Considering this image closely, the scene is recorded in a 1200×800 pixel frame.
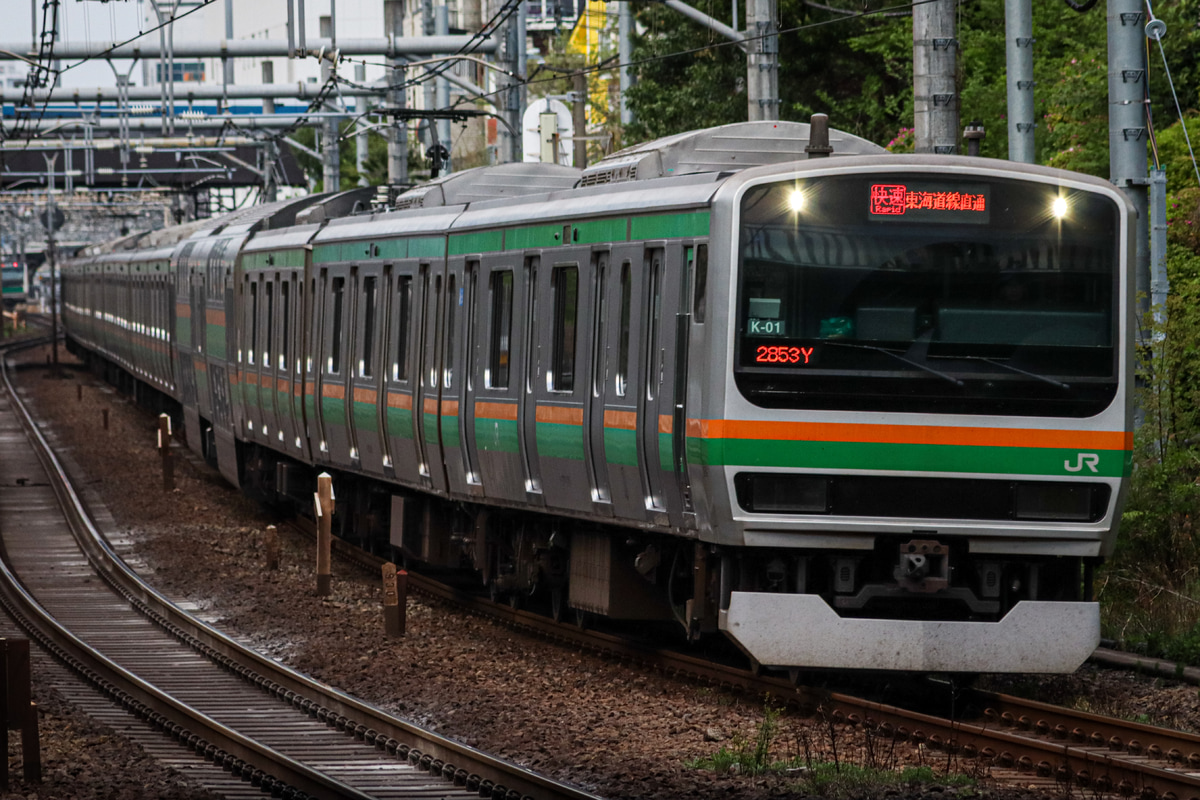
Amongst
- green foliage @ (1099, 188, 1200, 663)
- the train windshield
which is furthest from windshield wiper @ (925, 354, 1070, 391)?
green foliage @ (1099, 188, 1200, 663)

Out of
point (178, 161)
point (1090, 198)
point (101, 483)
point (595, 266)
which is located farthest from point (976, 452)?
point (178, 161)

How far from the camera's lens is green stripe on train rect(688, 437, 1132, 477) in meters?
10.6

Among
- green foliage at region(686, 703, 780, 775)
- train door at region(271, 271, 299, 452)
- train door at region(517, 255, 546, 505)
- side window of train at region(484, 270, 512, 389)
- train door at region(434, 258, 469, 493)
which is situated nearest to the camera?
green foliage at region(686, 703, 780, 775)

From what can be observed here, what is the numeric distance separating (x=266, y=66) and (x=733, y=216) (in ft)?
135

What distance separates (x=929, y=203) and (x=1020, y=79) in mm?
5138

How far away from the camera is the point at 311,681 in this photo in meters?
12.8

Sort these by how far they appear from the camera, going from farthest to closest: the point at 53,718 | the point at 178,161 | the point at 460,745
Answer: the point at 178,161 → the point at 53,718 → the point at 460,745

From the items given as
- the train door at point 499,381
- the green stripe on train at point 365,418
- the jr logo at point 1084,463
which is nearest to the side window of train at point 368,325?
the green stripe on train at point 365,418

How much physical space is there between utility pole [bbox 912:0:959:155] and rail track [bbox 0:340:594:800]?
19.9ft

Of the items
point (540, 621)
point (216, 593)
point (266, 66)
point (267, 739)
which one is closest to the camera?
point (267, 739)

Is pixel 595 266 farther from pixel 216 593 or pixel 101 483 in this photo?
pixel 101 483

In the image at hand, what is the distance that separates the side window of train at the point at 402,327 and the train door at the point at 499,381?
1718mm

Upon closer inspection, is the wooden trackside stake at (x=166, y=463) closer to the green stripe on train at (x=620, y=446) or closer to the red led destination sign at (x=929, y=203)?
the green stripe on train at (x=620, y=446)

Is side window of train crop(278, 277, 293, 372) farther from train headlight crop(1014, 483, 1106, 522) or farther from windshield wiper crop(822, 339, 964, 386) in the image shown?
train headlight crop(1014, 483, 1106, 522)
